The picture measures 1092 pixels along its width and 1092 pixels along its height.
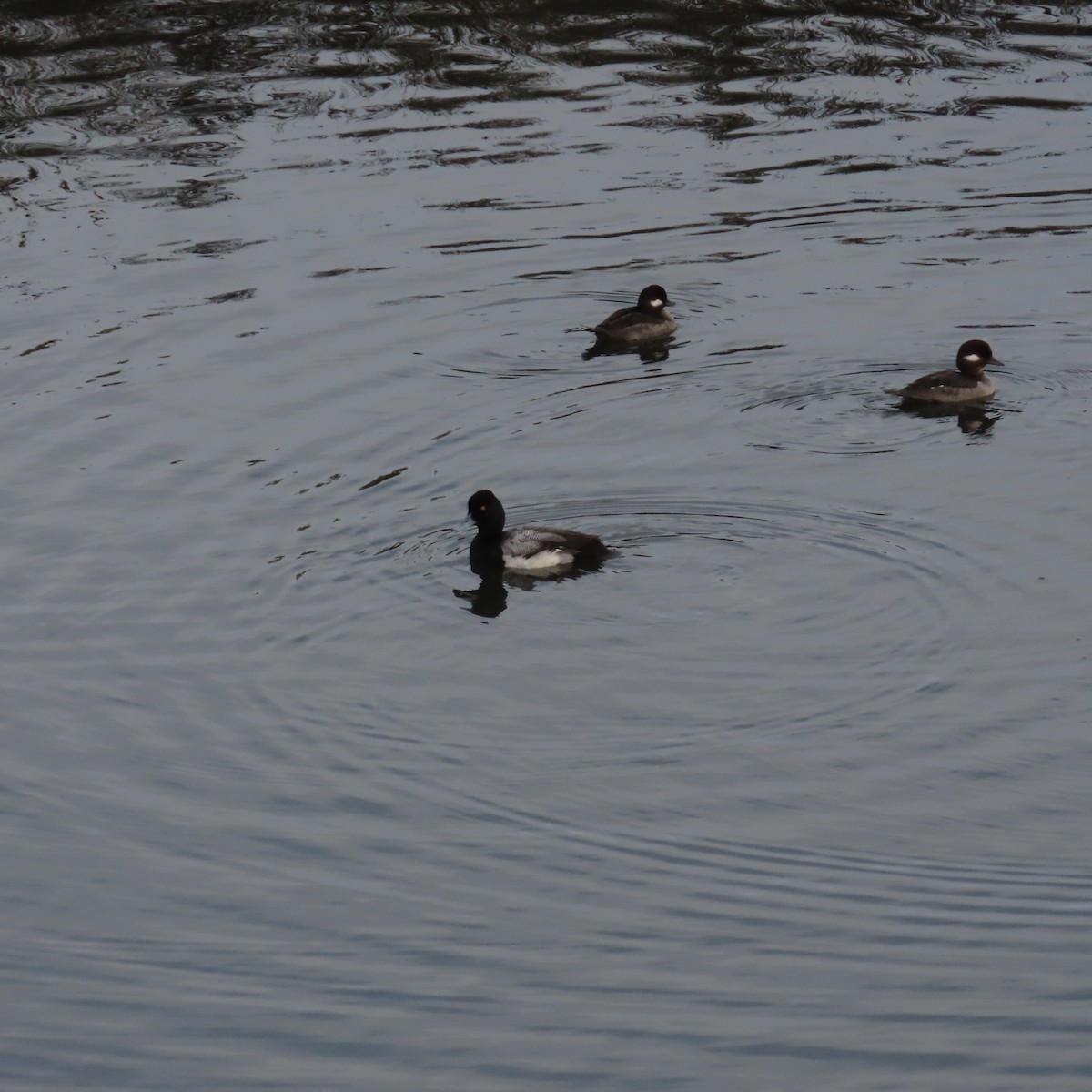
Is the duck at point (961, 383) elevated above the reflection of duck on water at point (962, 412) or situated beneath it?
elevated above

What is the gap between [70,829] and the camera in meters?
10.1

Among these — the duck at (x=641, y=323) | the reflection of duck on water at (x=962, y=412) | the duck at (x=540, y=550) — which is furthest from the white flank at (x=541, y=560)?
the duck at (x=641, y=323)

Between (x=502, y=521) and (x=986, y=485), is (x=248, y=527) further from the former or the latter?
(x=986, y=485)

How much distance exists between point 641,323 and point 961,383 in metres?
3.23

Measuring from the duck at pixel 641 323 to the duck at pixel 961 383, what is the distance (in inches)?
101

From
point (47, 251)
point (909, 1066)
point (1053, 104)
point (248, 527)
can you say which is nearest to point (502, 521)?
point (248, 527)

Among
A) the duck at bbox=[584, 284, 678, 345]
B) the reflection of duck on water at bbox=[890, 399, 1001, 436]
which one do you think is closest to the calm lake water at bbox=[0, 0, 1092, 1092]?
the reflection of duck on water at bbox=[890, 399, 1001, 436]

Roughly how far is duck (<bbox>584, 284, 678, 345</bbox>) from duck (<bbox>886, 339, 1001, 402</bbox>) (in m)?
2.56

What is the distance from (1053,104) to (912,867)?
1788cm

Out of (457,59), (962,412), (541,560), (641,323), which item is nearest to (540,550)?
(541,560)

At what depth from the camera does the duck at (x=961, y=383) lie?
15742 mm

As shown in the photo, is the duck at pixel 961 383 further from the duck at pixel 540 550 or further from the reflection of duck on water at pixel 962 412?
the duck at pixel 540 550

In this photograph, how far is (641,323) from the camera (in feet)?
58.2

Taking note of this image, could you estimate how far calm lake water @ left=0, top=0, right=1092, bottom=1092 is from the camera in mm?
8516
